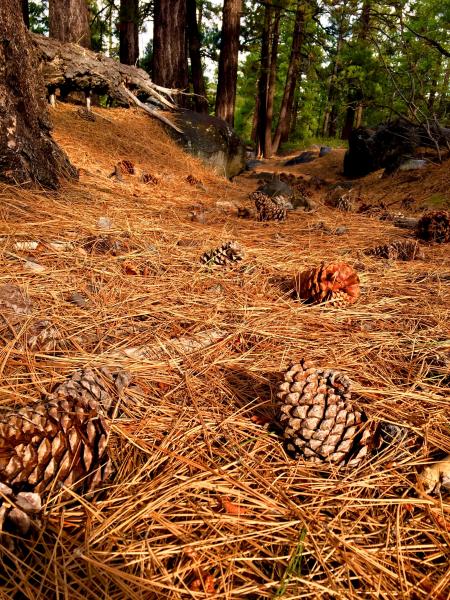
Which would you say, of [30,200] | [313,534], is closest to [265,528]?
[313,534]

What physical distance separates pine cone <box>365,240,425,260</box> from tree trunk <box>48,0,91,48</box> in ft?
17.8

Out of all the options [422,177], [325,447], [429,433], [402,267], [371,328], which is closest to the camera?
[325,447]

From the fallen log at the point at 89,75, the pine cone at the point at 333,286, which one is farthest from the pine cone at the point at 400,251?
the fallen log at the point at 89,75

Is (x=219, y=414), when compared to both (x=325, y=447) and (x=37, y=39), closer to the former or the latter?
(x=325, y=447)

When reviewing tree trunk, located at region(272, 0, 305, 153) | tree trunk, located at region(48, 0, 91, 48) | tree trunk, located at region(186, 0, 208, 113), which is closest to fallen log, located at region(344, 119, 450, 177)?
tree trunk, located at region(186, 0, 208, 113)

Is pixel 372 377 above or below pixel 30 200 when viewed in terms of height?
below

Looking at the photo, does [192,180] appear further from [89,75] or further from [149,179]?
[89,75]

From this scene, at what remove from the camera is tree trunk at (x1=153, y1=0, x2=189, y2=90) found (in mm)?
7051

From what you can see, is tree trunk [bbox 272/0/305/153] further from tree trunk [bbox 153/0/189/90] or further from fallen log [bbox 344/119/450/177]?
tree trunk [bbox 153/0/189/90]

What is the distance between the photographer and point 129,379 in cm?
134

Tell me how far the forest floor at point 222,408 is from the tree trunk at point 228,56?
268 inches

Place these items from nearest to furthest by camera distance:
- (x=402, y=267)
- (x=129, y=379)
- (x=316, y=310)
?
(x=129, y=379)
(x=316, y=310)
(x=402, y=267)

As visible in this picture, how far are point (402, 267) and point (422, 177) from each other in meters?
3.99

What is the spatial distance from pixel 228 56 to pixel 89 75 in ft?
14.0
